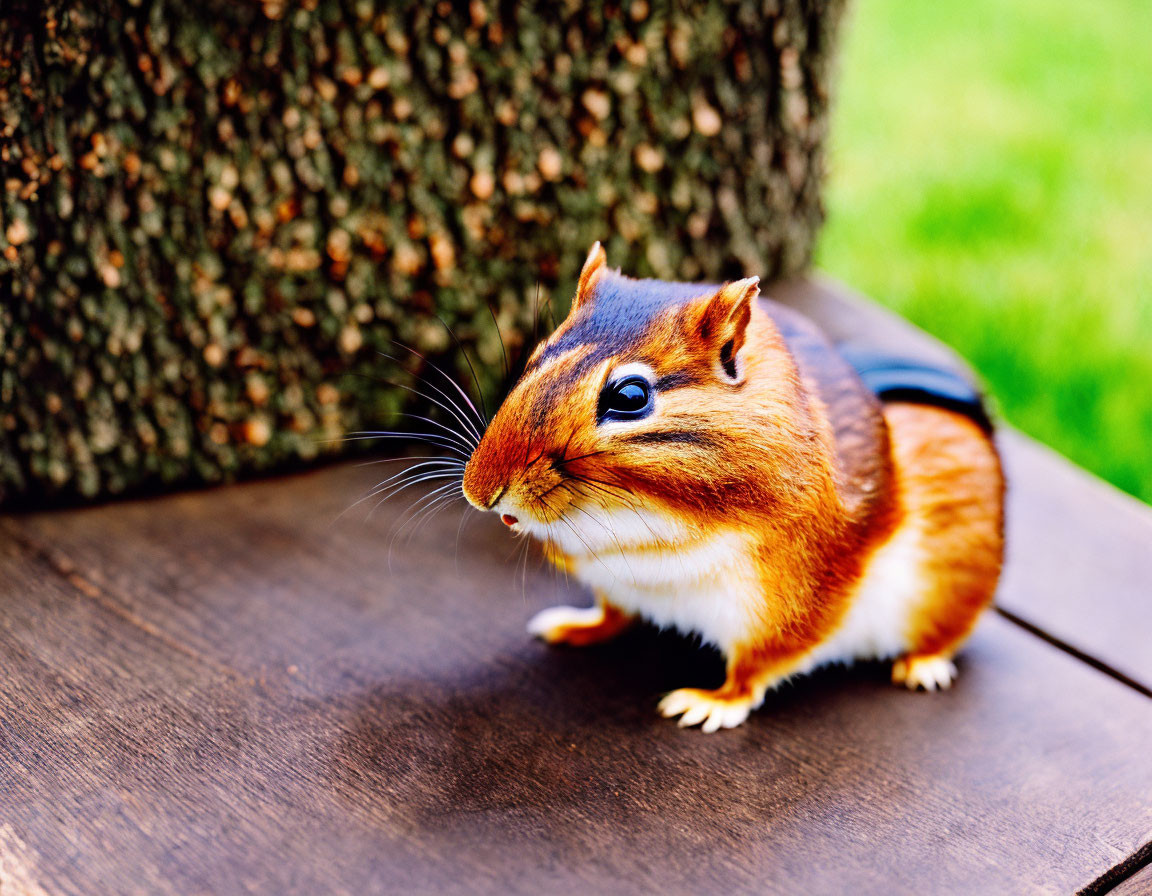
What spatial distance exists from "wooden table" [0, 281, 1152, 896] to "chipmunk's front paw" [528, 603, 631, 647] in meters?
0.04

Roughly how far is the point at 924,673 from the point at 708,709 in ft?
1.42

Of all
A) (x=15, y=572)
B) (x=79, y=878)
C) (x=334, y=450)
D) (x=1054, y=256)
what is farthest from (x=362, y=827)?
(x=1054, y=256)

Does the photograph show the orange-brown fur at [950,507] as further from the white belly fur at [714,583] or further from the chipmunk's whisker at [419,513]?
the chipmunk's whisker at [419,513]

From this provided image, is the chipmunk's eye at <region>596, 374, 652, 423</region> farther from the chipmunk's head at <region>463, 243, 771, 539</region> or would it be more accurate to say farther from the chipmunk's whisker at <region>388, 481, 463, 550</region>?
the chipmunk's whisker at <region>388, 481, 463, 550</region>

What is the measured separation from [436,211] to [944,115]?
3.27m

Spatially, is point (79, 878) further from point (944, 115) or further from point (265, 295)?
point (944, 115)

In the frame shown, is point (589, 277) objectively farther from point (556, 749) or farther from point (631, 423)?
point (556, 749)

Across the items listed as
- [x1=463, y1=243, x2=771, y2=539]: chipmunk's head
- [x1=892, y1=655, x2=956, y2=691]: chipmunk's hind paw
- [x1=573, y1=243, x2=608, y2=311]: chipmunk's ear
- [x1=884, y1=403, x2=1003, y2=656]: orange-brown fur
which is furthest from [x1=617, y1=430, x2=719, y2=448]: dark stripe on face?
[x1=892, y1=655, x2=956, y2=691]: chipmunk's hind paw

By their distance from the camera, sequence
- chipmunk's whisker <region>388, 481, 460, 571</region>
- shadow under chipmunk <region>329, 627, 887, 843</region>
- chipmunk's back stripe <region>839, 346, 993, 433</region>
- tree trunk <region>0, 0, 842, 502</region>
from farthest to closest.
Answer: chipmunk's whisker <region>388, 481, 460, 571</region>, tree trunk <region>0, 0, 842, 502</region>, chipmunk's back stripe <region>839, 346, 993, 433</region>, shadow under chipmunk <region>329, 627, 887, 843</region>

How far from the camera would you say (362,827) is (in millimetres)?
1685

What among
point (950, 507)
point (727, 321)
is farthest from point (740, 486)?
point (950, 507)

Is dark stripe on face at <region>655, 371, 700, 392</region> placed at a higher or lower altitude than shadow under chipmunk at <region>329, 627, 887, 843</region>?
higher

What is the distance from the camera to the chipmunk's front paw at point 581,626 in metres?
2.14

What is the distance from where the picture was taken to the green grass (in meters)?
3.44
